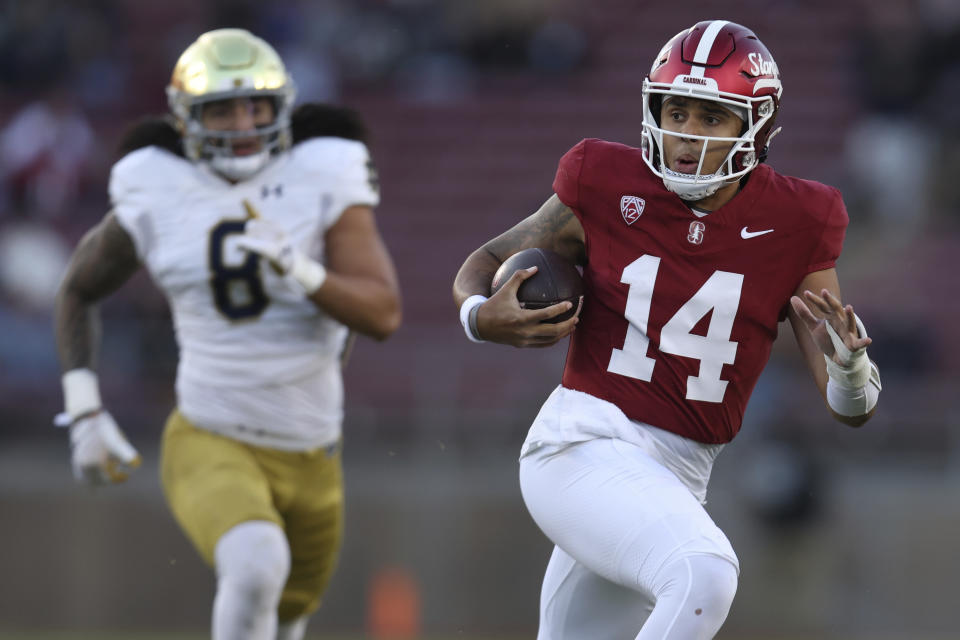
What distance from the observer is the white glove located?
433 centimetres

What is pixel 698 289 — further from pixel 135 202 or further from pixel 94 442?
pixel 94 442

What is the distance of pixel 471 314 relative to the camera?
3.76 metres

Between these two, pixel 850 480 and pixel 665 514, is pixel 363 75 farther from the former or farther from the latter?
pixel 665 514

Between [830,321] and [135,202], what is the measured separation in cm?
223

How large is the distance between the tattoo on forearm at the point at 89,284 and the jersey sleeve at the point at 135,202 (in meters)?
0.04

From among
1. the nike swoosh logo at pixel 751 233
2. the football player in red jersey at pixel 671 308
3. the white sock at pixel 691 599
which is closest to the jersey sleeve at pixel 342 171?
the football player in red jersey at pixel 671 308

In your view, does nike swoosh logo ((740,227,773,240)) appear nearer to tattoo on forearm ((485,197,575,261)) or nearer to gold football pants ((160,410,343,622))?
tattoo on forearm ((485,197,575,261))

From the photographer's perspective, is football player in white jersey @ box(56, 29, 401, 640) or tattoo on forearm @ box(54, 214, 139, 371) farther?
tattoo on forearm @ box(54, 214, 139, 371)

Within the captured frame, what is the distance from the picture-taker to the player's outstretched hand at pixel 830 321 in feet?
11.5

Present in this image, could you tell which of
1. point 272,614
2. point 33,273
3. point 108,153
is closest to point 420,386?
point 33,273

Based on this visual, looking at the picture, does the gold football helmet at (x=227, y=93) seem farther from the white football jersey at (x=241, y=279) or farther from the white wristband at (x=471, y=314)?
the white wristband at (x=471, y=314)

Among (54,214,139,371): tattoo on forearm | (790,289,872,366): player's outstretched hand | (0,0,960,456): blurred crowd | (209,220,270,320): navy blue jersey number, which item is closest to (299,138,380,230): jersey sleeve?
(209,220,270,320): navy blue jersey number

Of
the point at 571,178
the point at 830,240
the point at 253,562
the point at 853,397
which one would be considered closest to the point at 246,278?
A: the point at 253,562

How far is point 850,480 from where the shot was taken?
8305 mm
